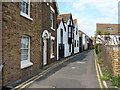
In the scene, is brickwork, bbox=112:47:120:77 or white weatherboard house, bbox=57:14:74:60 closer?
brickwork, bbox=112:47:120:77

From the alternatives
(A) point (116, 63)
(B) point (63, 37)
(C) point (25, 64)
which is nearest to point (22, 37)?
(C) point (25, 64)

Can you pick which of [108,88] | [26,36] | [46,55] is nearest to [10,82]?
[26,36]

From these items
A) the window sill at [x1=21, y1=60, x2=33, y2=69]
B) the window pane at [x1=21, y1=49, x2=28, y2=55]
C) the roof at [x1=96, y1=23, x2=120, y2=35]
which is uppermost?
the roof at [x1=96, y1=23, x2=120, y2=35]

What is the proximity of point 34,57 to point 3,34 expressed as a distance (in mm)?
4130

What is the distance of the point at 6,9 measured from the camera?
7062 mm

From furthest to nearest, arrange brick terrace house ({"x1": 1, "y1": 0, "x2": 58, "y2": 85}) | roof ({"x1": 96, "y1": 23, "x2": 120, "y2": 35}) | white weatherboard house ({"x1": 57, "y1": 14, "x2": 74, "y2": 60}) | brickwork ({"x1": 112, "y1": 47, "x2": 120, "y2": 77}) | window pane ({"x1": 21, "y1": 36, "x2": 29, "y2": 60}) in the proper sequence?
roof ({"x1": 96, "y1": 23, "x2": 120, "y2": 35})
white weatherboard house ({"x1": 57, "y1": 14, "x2": 74, "y2": 60})
window pane ({"x1": 21, "y1": 36, "x2": 29, "y2": 60})
brickwork ({"x1": 112, "y1": 47, "x2": 120, "y2": 77})
brick terrace house ({"x1": 1, "y1": 0, "x2": 58, "y2": 85})

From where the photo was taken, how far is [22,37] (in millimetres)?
9016

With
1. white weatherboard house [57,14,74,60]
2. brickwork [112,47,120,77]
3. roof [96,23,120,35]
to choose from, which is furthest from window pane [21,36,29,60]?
roof [96,23,120,35]

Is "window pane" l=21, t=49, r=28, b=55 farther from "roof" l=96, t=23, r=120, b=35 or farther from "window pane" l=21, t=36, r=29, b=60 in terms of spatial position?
"roof" l=96, t=23, r=120, b=35

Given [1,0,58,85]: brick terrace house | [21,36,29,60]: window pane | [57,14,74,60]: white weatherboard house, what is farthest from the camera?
[57,14,74,60]: white weatherboard house

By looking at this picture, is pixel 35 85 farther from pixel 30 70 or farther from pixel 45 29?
pixel 45 29

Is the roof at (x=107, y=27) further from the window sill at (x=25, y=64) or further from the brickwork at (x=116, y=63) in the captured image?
the window sill at (x=25, y=64)

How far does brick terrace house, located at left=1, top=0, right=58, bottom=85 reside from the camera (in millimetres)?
7051

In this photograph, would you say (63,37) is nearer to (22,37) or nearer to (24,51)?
(24,51)
